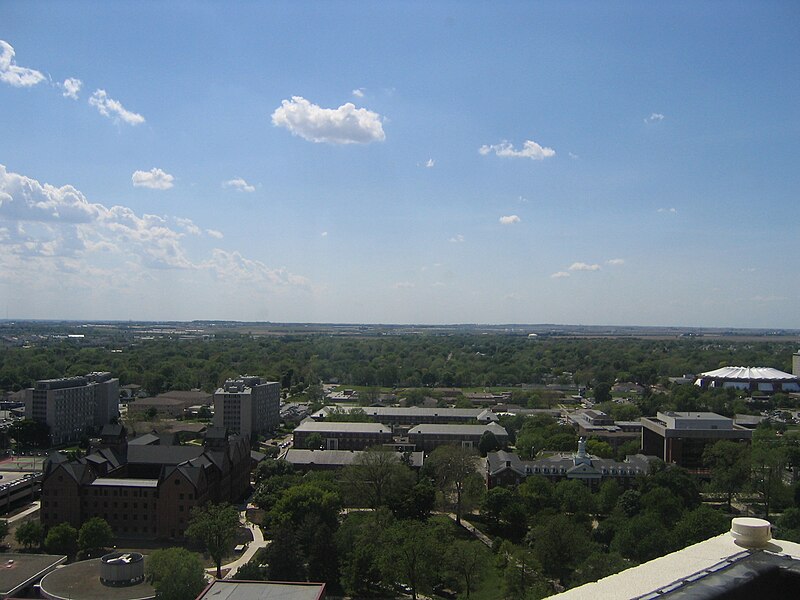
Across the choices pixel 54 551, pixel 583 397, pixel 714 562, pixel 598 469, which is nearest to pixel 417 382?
pixel 583 397

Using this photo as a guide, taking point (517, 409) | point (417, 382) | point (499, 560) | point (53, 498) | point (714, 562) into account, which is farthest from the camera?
point (417, 382)

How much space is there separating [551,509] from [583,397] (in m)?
44.3

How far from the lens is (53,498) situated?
79.7 feet

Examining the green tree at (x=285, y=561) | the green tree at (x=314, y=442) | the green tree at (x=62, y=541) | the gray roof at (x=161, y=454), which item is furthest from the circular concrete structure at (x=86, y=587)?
the green tree at (x=314, y=442)

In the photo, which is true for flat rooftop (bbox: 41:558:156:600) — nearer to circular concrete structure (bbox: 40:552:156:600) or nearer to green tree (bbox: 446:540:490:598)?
circular concrete structure (bbox: 40:552:156:600)

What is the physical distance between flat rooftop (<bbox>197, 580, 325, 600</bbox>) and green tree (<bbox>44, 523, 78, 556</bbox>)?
8522mm

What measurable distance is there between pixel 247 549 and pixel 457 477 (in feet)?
29.8

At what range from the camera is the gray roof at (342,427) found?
40.9 metres

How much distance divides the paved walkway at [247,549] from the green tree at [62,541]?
5.01 meters

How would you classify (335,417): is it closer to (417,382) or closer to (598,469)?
(598,469)

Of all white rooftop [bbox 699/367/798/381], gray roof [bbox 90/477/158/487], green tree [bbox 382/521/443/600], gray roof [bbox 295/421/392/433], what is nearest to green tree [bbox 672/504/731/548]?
green tree [bbox 382/521/443/600]

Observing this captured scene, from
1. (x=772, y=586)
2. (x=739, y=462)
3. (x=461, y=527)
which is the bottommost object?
(x=461, y=527)

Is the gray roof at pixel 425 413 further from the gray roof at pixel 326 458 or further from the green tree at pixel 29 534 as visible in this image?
the green tree at pixel 29 534

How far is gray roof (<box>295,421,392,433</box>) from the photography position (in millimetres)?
40875
